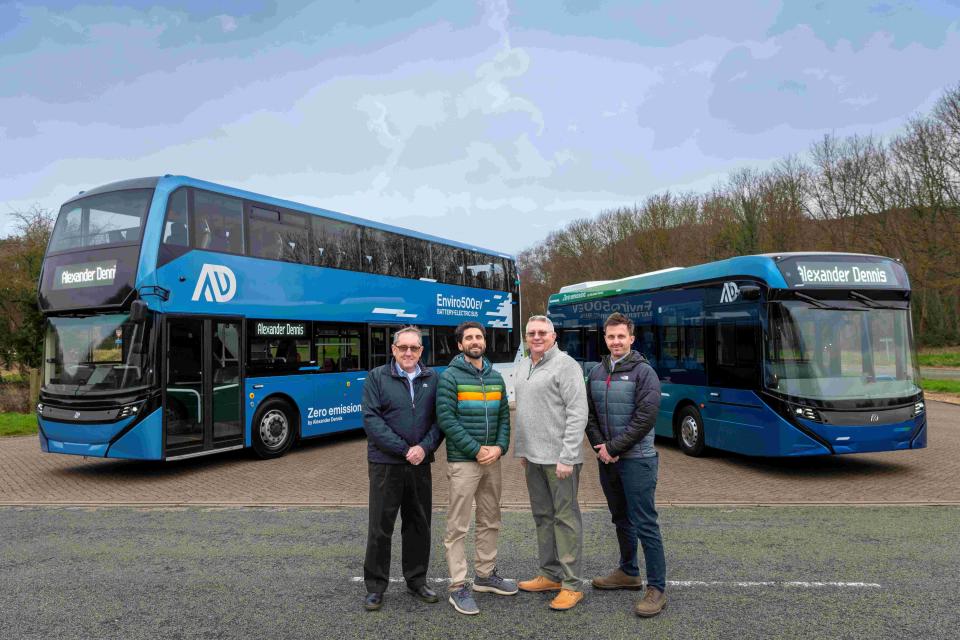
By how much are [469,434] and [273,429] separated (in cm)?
718

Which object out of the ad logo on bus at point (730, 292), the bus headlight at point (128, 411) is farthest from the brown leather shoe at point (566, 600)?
the bus headlight at point (128, 411)

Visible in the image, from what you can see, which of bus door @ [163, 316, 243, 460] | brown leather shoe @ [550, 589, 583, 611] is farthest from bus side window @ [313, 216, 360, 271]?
brown leather shoe @ [550, 589, 583, 611]

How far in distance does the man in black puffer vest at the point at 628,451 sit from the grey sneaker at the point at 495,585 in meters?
0.58

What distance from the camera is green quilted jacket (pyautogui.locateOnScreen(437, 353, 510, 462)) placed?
4.41 meters

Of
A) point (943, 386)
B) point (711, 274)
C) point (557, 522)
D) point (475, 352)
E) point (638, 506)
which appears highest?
point (711, 274)

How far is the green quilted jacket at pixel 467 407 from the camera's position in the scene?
4410 millimetres

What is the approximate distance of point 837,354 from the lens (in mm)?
8531

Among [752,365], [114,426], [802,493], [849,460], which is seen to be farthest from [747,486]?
[114,426]

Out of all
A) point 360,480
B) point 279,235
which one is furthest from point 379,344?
point 360,480

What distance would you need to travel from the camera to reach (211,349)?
9734mm

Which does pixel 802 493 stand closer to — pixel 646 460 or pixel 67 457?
pixel 646 460

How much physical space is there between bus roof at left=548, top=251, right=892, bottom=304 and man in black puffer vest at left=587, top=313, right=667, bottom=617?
16.2 feet

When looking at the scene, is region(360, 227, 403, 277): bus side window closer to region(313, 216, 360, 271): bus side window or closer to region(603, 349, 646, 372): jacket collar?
region(313, 216, 360, 271): bus side window

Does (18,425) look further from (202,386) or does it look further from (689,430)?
(689,430)
